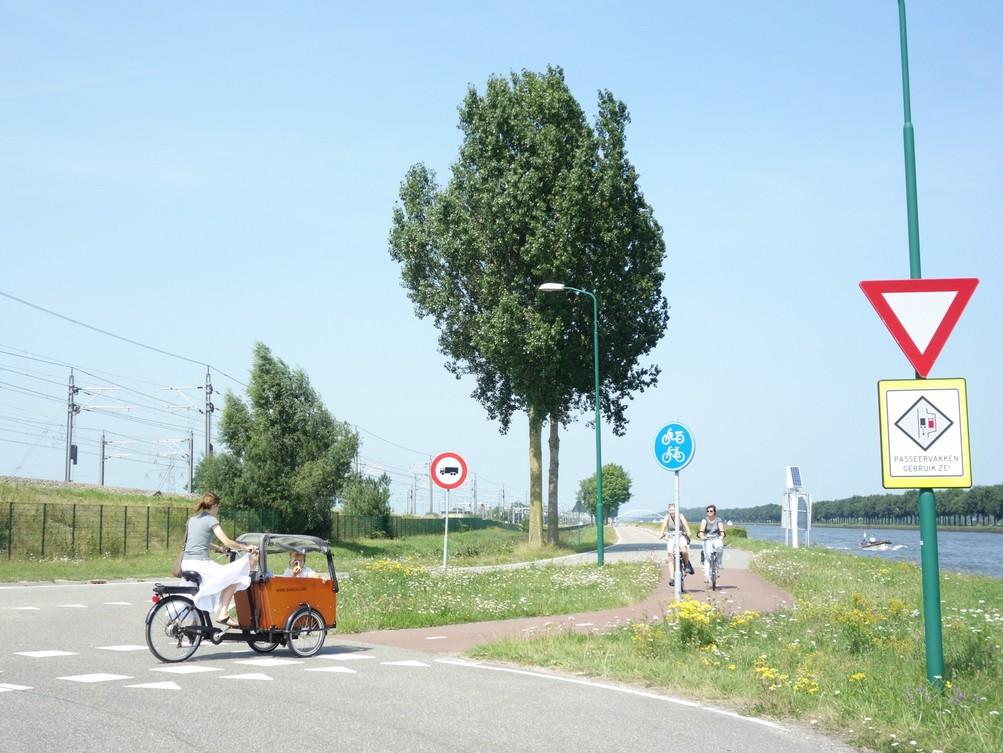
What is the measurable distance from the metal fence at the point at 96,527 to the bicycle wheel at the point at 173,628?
105 feet

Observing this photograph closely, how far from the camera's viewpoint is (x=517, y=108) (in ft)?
135

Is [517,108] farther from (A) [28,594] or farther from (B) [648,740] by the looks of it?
(B) [648,740]

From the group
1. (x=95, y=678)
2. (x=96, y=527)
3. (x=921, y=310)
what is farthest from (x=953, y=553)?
(x=95, y=678)

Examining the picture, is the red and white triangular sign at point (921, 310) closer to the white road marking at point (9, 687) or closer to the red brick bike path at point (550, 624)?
the red brick bike path at point (550, 624)

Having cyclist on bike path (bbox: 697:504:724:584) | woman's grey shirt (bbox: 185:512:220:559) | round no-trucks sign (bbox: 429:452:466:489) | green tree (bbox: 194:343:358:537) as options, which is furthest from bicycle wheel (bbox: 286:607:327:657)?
green tree (bbox: 194:343:358:537)

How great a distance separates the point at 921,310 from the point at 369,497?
69697mm

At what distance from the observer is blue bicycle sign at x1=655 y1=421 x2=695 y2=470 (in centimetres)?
1557

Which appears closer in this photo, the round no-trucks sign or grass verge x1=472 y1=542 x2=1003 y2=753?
grass verge x1=472 y1=542 x2=1003 y2=753

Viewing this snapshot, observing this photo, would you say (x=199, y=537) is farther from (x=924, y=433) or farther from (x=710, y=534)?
(x=710, y=534)

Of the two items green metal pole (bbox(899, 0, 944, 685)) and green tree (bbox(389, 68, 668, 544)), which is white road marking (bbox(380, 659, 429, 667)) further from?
green tree (bbox(389, 68, 668, 544))

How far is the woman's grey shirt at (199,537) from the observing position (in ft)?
39.5

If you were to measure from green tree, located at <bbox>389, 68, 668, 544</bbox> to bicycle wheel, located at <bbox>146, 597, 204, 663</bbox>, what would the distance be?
92.7 feet

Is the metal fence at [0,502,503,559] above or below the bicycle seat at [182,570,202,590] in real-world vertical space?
below

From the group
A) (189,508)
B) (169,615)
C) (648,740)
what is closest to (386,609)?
(169,615)
